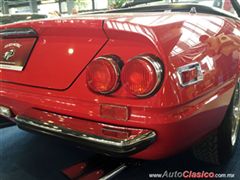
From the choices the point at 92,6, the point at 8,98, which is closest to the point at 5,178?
the point at 8,98

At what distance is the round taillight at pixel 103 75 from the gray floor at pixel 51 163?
72cm

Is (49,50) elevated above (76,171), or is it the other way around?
(49,50)

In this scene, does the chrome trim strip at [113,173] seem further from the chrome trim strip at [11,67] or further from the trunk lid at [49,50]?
the chrome trim strip at [11,67]

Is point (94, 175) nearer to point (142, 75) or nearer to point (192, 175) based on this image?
point (142, 75)

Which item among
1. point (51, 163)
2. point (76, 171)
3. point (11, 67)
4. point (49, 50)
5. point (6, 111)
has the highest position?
point (49, 50)

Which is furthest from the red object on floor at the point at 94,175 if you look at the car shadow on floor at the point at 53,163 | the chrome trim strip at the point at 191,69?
the chrome trim strip at the point at 191,69

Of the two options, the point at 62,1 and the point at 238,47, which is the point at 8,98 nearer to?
the point at 238,47

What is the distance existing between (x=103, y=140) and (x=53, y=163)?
110 cm

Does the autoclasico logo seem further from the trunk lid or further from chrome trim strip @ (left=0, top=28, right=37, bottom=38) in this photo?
chrome trim strip @ (left=0, top=28, right=37, bottom=38)

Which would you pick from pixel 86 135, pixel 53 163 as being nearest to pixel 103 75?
pixel 86 135

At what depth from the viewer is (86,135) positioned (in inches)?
50.2

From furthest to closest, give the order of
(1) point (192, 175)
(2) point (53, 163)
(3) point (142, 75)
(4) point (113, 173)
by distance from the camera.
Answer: (2) point (53, 163) → (1) point (192, 175) → (4) point (113, 173) → (3) point (142, 75)

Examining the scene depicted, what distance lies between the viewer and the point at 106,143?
1221 millimetres

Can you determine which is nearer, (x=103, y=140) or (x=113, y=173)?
(x=103, y=140)
